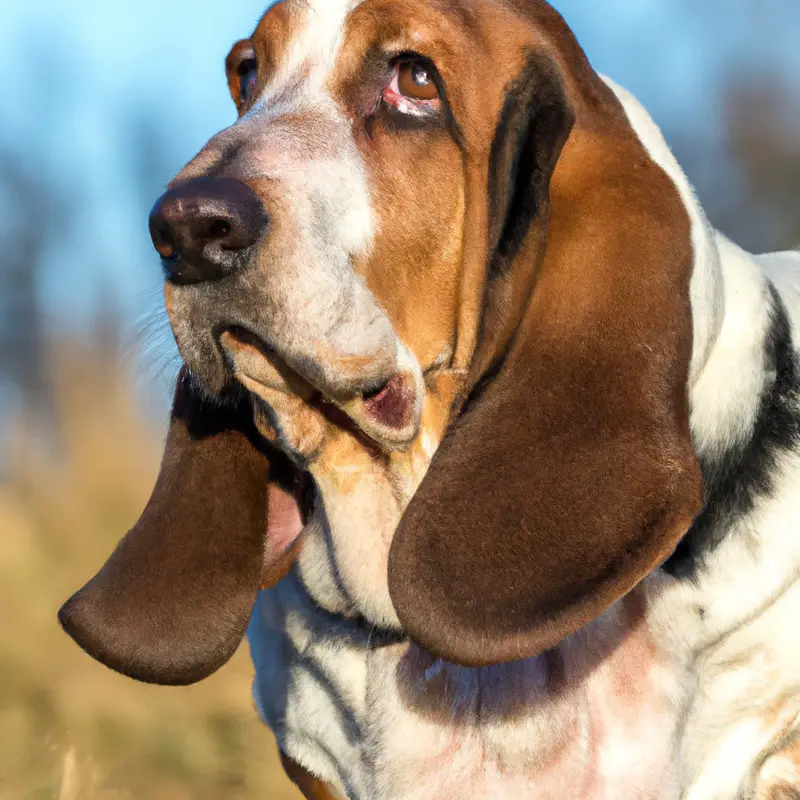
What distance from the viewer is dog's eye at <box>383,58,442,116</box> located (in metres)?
2.76

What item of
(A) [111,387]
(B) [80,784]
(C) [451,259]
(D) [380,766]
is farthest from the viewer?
(A) [111,387]

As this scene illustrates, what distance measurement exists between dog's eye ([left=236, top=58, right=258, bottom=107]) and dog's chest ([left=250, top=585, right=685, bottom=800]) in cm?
110

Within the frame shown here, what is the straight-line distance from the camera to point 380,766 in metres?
2.94

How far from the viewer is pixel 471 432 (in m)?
2.62

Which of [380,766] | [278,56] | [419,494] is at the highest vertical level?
[278,56]

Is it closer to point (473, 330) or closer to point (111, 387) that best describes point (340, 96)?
point (473, 330)

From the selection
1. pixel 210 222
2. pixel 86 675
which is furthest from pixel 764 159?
pixel 210 222

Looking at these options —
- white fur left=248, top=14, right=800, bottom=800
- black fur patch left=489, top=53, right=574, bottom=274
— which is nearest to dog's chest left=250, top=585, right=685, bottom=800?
white fur left=248, top=14, right=800, bottom=800

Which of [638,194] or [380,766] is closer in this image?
[638,194]

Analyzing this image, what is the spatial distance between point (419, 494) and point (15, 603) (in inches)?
147

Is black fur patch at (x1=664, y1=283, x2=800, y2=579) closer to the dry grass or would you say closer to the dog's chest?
the dog's chest

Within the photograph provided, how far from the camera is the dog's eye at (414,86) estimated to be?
9.04ft

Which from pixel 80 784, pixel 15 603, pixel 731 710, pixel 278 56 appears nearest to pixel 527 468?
pixel 731 710

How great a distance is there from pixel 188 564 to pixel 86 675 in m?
2.47
